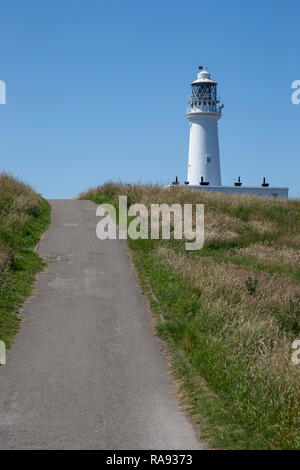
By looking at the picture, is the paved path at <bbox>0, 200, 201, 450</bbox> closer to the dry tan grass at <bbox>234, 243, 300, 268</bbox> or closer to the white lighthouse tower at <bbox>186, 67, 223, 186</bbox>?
the dry tan grass at <bbox>234, 243, 300, 268</bbox>

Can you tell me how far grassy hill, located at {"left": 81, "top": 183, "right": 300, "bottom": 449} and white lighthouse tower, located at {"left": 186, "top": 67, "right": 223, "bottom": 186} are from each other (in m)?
28.7

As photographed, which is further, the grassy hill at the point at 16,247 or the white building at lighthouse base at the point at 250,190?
the white building at lighthouse base at the point at 250,190

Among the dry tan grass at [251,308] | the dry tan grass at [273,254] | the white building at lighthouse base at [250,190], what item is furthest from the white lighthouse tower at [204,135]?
the dry tan grass at [251,308]

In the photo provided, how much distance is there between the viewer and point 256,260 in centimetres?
1927

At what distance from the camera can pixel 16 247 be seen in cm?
1756

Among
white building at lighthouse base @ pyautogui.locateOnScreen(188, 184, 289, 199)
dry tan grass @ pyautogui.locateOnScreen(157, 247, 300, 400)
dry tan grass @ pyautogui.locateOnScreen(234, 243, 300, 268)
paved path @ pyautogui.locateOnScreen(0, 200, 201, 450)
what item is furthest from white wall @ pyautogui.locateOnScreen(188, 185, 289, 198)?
paved path @ pyautogui.locateOnScreen(0, 200, 201, 450)

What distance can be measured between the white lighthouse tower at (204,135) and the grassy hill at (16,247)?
93.5ft

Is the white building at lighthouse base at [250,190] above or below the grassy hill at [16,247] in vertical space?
above

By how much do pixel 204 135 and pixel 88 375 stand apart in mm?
48412

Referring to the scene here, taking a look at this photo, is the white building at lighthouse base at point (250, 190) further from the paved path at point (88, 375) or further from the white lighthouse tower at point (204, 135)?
the paved path at point (88, 375)

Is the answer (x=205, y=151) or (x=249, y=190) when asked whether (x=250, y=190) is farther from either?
(x=205, y=151)

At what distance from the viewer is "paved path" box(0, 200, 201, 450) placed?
7301 millimetres

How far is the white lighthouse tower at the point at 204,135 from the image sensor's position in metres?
54.8
